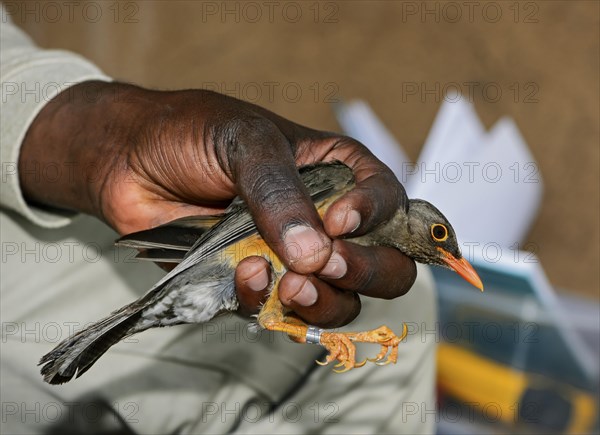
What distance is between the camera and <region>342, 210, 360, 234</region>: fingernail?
2256 millimetres

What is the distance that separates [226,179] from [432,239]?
71 centimetres

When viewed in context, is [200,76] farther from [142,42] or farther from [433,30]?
[433,30]


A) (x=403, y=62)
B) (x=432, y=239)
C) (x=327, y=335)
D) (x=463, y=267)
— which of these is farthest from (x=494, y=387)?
(x=403, y=62)

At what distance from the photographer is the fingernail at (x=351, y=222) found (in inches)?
88.8

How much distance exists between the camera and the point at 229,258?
2.60 metres

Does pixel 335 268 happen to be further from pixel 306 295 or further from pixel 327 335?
pixel 327 335

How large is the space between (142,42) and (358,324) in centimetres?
448

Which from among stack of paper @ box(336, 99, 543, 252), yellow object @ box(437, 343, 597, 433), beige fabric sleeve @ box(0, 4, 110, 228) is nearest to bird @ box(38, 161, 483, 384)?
beige fabric sleeve @ box(0, 4, 110, 228)

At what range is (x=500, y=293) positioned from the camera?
4137 mm

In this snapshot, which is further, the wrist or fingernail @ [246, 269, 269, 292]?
the wrist

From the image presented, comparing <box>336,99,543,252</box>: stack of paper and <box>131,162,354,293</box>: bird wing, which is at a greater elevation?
<box>131,162,354,293</box>: bird wing

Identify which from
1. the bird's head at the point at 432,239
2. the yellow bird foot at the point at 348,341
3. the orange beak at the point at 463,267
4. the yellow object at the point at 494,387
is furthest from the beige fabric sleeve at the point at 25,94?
the yellow object at the point at 494,387

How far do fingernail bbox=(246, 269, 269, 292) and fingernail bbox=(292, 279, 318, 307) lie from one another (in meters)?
0.11

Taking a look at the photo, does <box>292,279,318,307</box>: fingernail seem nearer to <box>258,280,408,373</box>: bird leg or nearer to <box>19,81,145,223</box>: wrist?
<box>258,280,408,373</box>: bird leg
